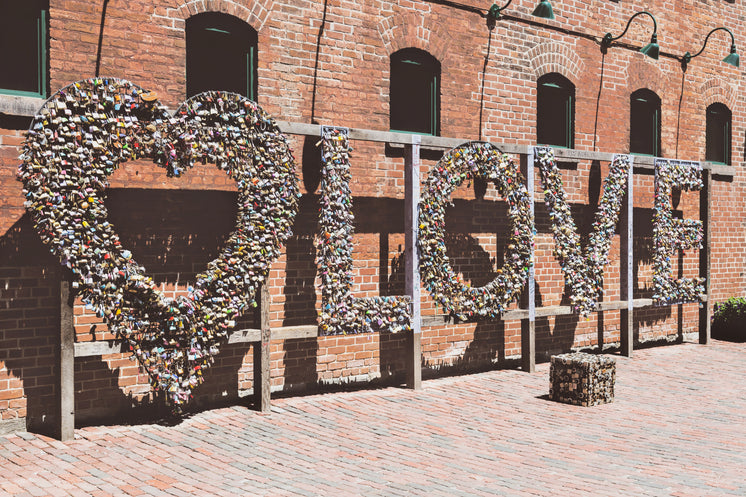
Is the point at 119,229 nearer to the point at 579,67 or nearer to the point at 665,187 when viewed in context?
the point at 579,67

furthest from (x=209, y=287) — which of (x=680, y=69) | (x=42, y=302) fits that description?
(x=680, y=69)

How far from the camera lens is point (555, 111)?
11180 millimetres

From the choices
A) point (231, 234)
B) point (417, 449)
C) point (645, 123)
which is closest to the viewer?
point (417, 449)

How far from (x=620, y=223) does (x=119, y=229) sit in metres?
7.65

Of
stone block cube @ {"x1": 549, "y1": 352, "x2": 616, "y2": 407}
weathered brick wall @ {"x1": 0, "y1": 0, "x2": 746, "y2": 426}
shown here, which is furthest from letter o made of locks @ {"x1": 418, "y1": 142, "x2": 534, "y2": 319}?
stone block cube @ {"x1": 549, "y1": 352, "x2": 616, "y2": 407}

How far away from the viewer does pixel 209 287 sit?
283 inches

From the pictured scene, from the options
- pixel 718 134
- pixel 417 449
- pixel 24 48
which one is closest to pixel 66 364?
pixel 24 48

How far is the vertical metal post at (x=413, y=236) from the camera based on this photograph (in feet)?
28.3

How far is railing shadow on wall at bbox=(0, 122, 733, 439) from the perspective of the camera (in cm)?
667

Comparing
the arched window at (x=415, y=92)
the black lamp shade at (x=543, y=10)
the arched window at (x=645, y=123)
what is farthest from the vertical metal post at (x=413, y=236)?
the arched window at (x=645, y=123)

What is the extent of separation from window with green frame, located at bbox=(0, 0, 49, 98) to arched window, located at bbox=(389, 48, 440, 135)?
4.22 m

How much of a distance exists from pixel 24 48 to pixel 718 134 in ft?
39.8

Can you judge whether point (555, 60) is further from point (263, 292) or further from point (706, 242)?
point (263, 292)

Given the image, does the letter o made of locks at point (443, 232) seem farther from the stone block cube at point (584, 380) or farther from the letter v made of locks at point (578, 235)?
the stone block cube at point (584, 380)
